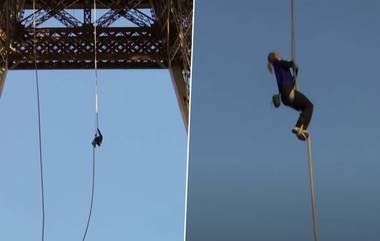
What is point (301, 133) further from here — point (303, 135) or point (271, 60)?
point (271, 60)

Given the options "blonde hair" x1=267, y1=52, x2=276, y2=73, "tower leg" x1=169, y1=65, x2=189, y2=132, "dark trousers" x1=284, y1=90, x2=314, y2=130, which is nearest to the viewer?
"dark trousers" x1=284, y1=90, x2=314, y2=130

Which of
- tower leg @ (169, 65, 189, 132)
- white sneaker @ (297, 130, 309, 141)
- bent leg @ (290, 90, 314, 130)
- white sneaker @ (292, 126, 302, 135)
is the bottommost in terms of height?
tower leg @ (169, 65, 189, 132)

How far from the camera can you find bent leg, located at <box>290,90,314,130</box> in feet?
23.6

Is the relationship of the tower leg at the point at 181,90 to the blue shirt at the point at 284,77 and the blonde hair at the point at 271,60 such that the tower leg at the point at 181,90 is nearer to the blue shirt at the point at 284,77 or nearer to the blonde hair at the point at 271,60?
the blonde hair at the point at 271,60

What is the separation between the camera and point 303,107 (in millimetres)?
7277

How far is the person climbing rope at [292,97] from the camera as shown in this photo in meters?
7.12

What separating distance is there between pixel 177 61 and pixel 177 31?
1488 mm

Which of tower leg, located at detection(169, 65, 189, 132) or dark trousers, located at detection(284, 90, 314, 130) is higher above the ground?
dark trousers, located at detection(284, 90, 314, 130)

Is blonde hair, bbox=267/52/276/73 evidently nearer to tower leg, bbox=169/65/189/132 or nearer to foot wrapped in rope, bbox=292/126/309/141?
foot wrapped in rope, bbox=292/126/309/141

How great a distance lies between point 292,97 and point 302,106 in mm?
156

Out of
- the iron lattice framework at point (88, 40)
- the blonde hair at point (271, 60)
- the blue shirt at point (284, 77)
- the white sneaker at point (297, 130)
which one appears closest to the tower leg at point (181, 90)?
the iron lattice framework at point (88, 40)

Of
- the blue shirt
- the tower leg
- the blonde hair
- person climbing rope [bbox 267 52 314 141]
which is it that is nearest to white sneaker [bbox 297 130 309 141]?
person climbing rope [bbox 267 52 314 141]

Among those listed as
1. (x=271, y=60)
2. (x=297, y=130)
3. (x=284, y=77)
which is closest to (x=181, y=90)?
(x=271, y=60)

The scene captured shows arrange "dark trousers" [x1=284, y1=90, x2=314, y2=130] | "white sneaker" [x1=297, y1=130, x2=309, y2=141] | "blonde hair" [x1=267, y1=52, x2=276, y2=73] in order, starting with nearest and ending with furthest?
"white sneaker" [x1=297, y1=130, x2=309, y2=141]
"dark trousers" [x1=284, y1=90, x2=314, y2=130]
"blonde hair" [x1=267, y1=52, x2=276, y2=73]
